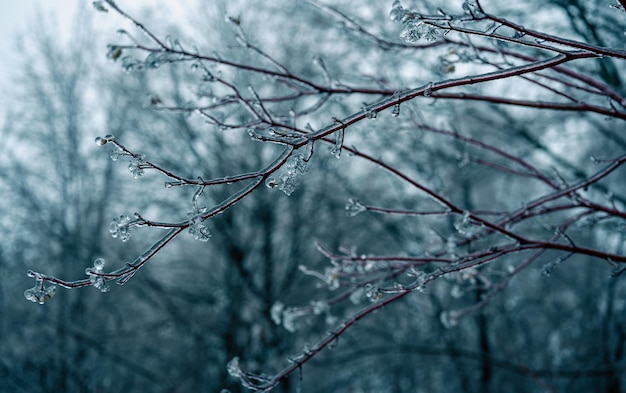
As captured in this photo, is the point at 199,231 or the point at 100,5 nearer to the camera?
the point at 199,231

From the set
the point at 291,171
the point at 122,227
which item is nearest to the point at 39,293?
the point at 122,227

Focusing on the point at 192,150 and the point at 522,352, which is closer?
the point at 192,150

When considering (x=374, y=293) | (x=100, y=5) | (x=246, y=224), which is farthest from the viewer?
(x=246, y=224)

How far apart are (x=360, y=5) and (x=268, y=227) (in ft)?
9.30

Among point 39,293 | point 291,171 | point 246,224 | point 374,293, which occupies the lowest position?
point 39,293

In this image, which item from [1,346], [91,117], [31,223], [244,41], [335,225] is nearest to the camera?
[244,41]

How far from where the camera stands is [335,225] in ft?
22.9

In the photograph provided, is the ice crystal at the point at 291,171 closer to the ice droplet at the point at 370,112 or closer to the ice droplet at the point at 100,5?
the ice droplet at the point at 370,112

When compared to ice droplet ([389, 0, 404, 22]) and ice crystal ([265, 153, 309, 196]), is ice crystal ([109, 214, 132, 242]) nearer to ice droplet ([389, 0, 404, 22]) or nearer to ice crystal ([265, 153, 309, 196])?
ice crystal ([265, 153, 309, 196])

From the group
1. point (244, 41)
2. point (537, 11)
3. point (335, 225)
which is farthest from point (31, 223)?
point (537, 11)

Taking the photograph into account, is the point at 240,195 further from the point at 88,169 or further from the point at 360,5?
the point at 88,169

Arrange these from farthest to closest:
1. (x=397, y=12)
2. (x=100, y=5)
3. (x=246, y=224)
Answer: (x=246, y=224) < (x=100, y=5) < (x=397, y=12)

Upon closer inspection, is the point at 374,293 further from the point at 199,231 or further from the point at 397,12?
the point at 397,12

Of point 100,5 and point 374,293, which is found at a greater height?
point 100,5
